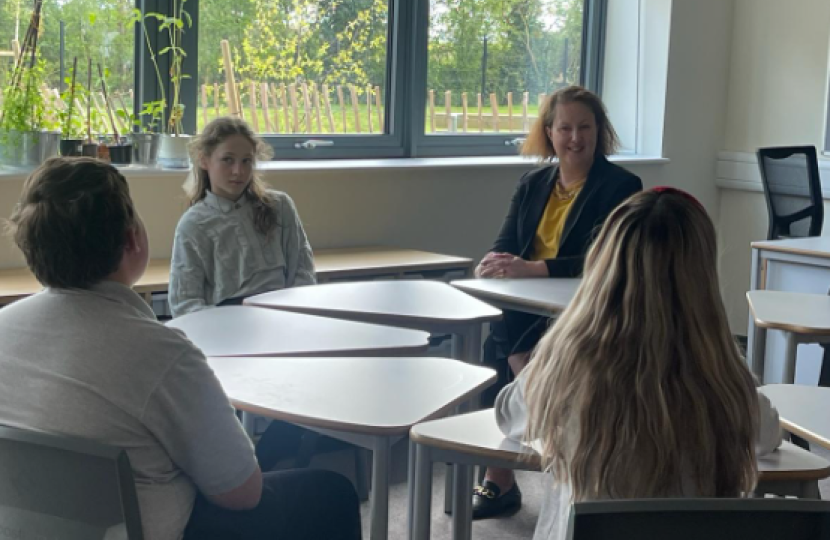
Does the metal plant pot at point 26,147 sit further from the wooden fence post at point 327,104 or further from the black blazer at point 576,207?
the black blazer at point 576,207

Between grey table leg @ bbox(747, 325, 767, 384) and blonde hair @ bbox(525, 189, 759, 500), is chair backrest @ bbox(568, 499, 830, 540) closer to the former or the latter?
blonde hair @ bbox(525, 189, 759, 500)

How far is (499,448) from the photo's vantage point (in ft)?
6.10

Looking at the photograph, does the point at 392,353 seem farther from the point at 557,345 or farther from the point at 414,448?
the point at 557,345

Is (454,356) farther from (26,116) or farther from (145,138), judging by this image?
(26,116)

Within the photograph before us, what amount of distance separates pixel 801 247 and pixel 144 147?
2.50m

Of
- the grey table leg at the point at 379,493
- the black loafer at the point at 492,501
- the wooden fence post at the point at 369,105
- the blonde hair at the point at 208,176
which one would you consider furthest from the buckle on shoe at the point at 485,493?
the wooden fence post at the point at 369,105

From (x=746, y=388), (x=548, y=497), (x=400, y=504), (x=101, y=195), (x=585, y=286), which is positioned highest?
(x=101, y=195)

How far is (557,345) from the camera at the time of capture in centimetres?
163

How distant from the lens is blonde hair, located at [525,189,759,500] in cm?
155

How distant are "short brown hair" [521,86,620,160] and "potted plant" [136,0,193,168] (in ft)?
4.37

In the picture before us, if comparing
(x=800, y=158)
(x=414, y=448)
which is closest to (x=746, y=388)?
(x=414, y=448)

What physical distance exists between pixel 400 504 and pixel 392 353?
0.93 m

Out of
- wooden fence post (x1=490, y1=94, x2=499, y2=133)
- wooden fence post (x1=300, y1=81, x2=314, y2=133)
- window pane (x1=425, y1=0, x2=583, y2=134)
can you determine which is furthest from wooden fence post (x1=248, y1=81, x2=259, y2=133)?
wooden fence post (x1=490, y1=94, x2=499, y2=133)

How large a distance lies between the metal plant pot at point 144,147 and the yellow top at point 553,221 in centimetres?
150
